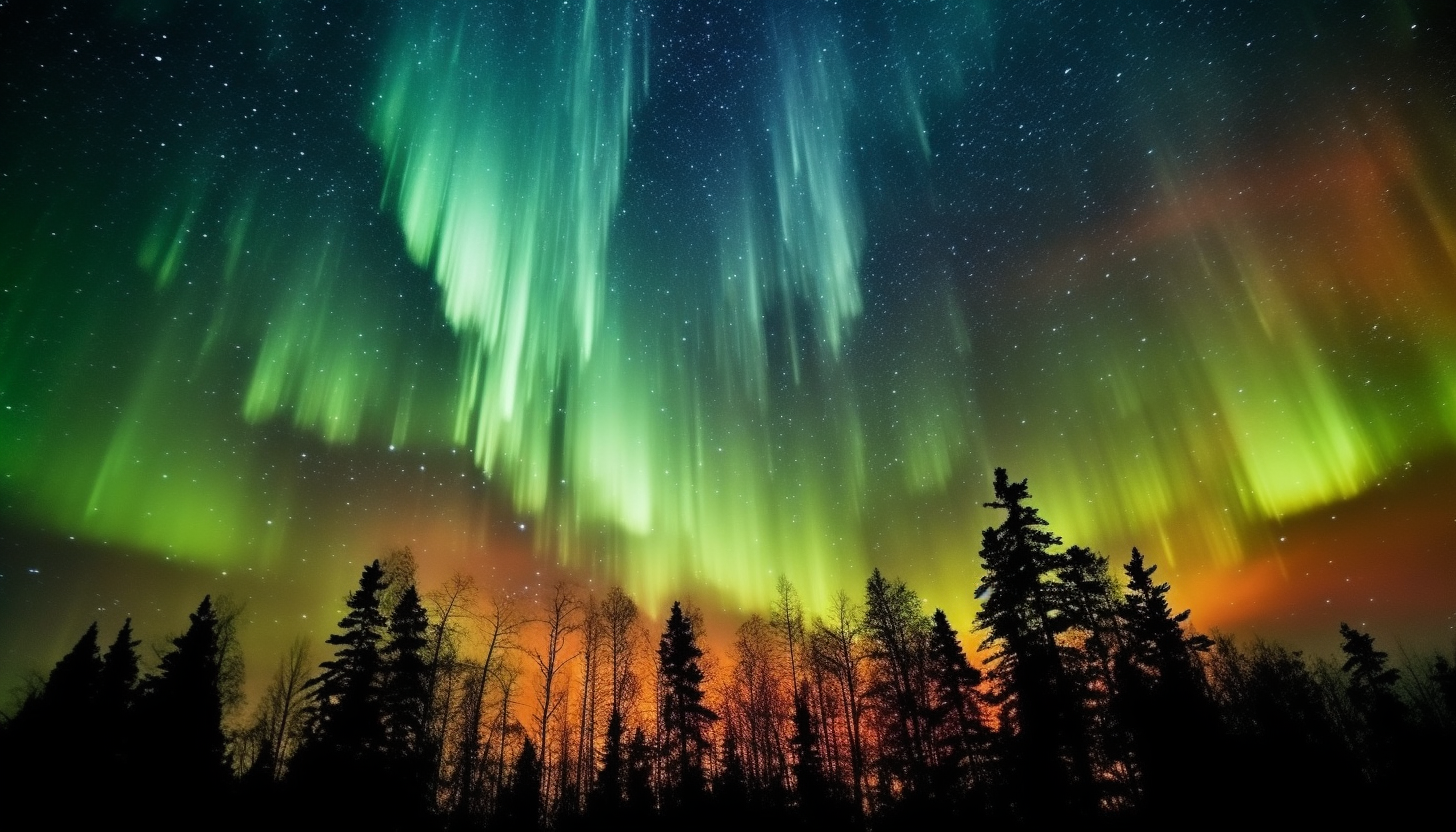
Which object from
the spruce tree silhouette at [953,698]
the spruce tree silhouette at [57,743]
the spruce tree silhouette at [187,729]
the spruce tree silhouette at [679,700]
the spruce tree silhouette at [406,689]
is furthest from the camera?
the spruce tree silhouette at [679,700]

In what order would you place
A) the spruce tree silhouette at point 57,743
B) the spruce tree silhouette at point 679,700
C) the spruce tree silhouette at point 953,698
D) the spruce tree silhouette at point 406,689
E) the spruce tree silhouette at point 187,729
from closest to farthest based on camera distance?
the spruce tree silhouette at point 57,743, the spruce tree silhouette at point 187,729, the spruce tree silhouette at point 406,689, the spruce tree silhouette at point 953,698, the spruce tree silhouette at point 679,700

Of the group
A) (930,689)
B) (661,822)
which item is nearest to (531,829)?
(661,822)

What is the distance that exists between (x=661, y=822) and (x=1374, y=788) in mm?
21394

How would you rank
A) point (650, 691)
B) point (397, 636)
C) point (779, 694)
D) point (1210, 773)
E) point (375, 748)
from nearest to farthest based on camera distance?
point (1210, 773)
point (375, 748)
point (397, 636)
point (650, 691)
point (779, 694)

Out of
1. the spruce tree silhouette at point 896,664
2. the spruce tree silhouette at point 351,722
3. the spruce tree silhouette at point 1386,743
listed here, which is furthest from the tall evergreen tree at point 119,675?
the spruce tree silhouette at point 1386,743

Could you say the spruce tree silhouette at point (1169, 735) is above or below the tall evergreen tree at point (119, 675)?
below

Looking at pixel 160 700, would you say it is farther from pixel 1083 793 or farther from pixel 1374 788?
pixel 1374 788

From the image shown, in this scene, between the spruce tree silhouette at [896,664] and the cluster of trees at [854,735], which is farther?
the spruce tree silhouette at [896,664]

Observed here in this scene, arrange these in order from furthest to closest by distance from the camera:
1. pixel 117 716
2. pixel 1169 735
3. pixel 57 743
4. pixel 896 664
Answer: pixel 896 664
pixel 117 716
pixel 57 743
pixel 1169 735

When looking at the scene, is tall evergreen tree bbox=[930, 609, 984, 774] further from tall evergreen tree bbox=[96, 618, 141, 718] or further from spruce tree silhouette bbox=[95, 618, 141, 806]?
tall evergreen tree bbox=[96, 618, 141, 718]

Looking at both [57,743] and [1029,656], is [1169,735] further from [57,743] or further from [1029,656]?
[57,743]

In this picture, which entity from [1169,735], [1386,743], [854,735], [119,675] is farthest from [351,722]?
[1386,743]

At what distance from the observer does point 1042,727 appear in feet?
60.2

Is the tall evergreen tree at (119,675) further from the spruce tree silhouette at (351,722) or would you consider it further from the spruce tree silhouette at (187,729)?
the spruce tree silhouette at (351,722)
